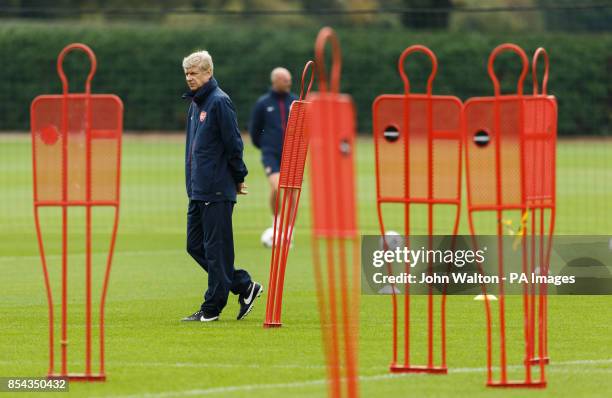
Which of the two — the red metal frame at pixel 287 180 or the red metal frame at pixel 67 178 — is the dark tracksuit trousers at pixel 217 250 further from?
the red metal frame at pixel 67 178

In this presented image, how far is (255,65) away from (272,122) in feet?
80.3

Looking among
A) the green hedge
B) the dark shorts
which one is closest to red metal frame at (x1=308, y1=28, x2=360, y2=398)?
the dark shorts

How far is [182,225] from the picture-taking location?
21469 mm

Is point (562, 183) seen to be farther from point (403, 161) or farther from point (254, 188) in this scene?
point (403, 161)

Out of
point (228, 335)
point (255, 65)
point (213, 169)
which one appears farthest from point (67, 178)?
point (255, 65)

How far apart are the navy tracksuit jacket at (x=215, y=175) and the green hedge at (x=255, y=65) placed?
19935 mm

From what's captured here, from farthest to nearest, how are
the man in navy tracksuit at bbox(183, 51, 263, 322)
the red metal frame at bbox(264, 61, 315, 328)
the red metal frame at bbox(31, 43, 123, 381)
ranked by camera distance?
the man in navy tracksuit at bbox(183, 51, 263, 322) < the red metal frame at bbox(264, 61, 315, 328) < the red metal frame at bbox(31, 43, 123, 381)

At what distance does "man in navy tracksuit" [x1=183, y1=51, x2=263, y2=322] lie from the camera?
10570 mm

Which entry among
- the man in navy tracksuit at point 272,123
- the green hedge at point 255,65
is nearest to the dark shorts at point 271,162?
the man in navy tracksuit at point 272,123

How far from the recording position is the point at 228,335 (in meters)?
9.99

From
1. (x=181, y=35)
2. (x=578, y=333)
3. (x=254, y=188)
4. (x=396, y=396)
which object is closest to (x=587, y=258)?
(x=578, y=333)

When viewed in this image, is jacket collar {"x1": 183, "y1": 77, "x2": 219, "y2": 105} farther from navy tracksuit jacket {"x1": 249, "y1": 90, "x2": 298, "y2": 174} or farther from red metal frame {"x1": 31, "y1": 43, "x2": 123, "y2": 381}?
navy tracksuit jacket {"x1": 249, "y1": 90, "x2": 298, "y2": 174}

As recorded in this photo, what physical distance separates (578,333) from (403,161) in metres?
2.74

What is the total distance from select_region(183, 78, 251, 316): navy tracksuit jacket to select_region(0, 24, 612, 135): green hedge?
65.4 feet
